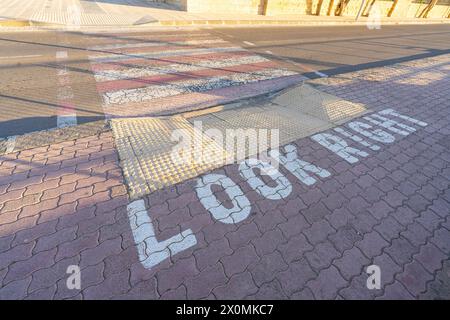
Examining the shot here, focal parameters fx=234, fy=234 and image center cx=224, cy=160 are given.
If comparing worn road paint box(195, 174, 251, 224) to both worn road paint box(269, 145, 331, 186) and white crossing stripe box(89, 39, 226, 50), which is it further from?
white crossing stripe box(89, 39, 226, 50)

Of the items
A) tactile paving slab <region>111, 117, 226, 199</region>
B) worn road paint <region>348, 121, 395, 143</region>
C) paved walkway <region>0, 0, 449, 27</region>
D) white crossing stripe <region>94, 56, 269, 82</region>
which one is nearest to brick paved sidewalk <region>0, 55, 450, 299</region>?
tactile paving slab <region>111, 117, 226, 199</region>

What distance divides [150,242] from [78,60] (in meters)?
6.88

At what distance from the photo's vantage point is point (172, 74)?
647 centimetres

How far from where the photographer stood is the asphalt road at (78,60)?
438 cm

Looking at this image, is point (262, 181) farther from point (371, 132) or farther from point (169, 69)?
point (169, 69)

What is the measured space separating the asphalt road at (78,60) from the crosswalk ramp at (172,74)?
0.35 m

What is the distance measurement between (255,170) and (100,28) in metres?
11.4

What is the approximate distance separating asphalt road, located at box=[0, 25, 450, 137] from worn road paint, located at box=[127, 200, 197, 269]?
2786 millimetres

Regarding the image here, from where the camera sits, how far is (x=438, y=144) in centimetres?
415

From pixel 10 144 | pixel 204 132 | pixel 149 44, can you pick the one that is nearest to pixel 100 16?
pixel 149 44

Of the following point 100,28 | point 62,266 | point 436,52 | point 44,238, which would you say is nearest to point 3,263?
point 44,238

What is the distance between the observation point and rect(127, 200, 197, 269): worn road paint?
81.8 inches

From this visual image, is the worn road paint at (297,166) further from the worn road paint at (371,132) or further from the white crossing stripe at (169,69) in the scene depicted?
the white crossing stripe at (169,69)

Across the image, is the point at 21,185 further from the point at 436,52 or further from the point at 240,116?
the point at 436,52
